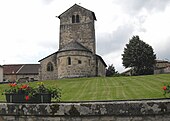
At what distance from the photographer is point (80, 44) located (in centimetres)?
4819

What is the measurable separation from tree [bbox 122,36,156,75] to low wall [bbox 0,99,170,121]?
5320 centimetres

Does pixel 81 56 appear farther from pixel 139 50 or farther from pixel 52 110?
pixel 52 110

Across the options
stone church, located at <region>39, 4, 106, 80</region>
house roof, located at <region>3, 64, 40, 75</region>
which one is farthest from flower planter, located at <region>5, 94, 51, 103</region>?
house roof, located at <region>3, 64, 40, 75</region>

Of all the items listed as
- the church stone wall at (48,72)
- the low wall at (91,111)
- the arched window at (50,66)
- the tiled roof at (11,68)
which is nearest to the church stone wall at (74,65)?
the church stone wall at (48,72)

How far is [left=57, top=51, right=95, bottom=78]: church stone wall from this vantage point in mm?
42375

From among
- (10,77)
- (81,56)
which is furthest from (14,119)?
(10,77)

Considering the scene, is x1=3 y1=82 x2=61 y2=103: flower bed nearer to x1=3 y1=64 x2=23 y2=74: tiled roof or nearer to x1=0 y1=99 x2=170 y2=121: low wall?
x1=0 y1=99 x2=170 y2=121: low wall

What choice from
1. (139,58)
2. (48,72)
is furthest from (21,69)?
(139,58)

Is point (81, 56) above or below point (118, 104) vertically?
above

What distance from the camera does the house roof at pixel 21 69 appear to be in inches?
2672

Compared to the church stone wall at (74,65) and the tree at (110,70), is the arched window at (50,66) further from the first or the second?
the tree at (110,70)

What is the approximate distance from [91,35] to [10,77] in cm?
3092

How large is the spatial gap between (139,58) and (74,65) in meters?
21.3

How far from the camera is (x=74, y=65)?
4247cm
